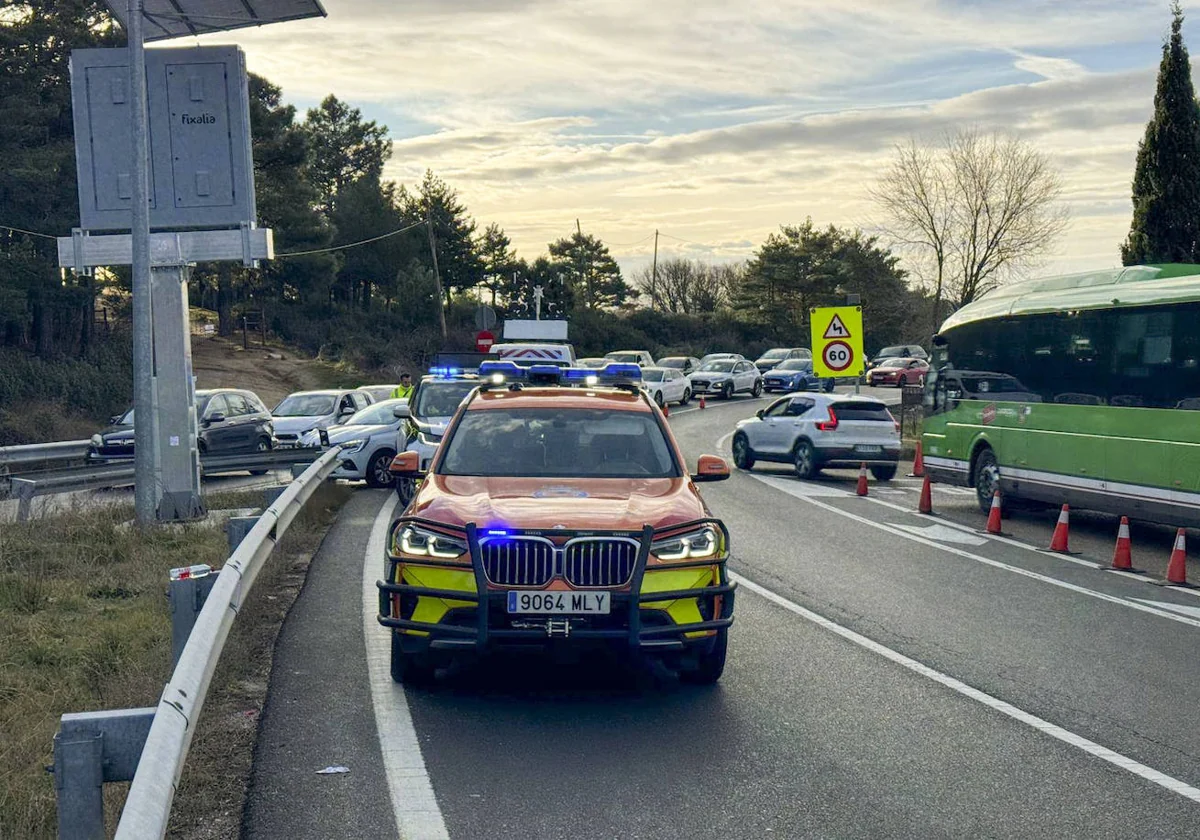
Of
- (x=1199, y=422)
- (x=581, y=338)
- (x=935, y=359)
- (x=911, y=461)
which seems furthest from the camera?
(x=581, y=338)

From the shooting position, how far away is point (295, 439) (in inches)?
1073

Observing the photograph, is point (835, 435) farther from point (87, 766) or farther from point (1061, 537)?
point (87, 766)

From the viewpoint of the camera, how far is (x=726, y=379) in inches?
2242

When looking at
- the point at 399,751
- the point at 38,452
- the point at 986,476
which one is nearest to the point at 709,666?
the point at 399,751

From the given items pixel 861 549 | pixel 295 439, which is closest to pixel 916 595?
pixel 861 549

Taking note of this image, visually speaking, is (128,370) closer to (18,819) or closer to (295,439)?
(295,439)

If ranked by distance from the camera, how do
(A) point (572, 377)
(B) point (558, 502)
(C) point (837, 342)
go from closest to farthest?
(B) point (558, 502) → (A) point (572, 377) → (C) point (837, 342)

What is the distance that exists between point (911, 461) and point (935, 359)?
31.4ft

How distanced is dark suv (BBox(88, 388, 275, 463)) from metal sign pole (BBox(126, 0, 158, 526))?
358 inches

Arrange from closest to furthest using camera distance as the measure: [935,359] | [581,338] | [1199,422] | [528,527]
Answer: [528,527]
[1199,422]
[935,359]
[581,338]

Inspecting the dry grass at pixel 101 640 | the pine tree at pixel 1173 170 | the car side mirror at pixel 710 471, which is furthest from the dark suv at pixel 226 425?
the pine tree at pixel 1173 170

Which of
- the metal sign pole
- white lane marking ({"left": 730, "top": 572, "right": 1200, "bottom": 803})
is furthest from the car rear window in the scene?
white lane marking ({"left": 730, "top": 572, "right": 1200, "bottom": 803})

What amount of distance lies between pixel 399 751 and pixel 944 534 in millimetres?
11154

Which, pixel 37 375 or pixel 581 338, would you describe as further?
pixel 581 338
